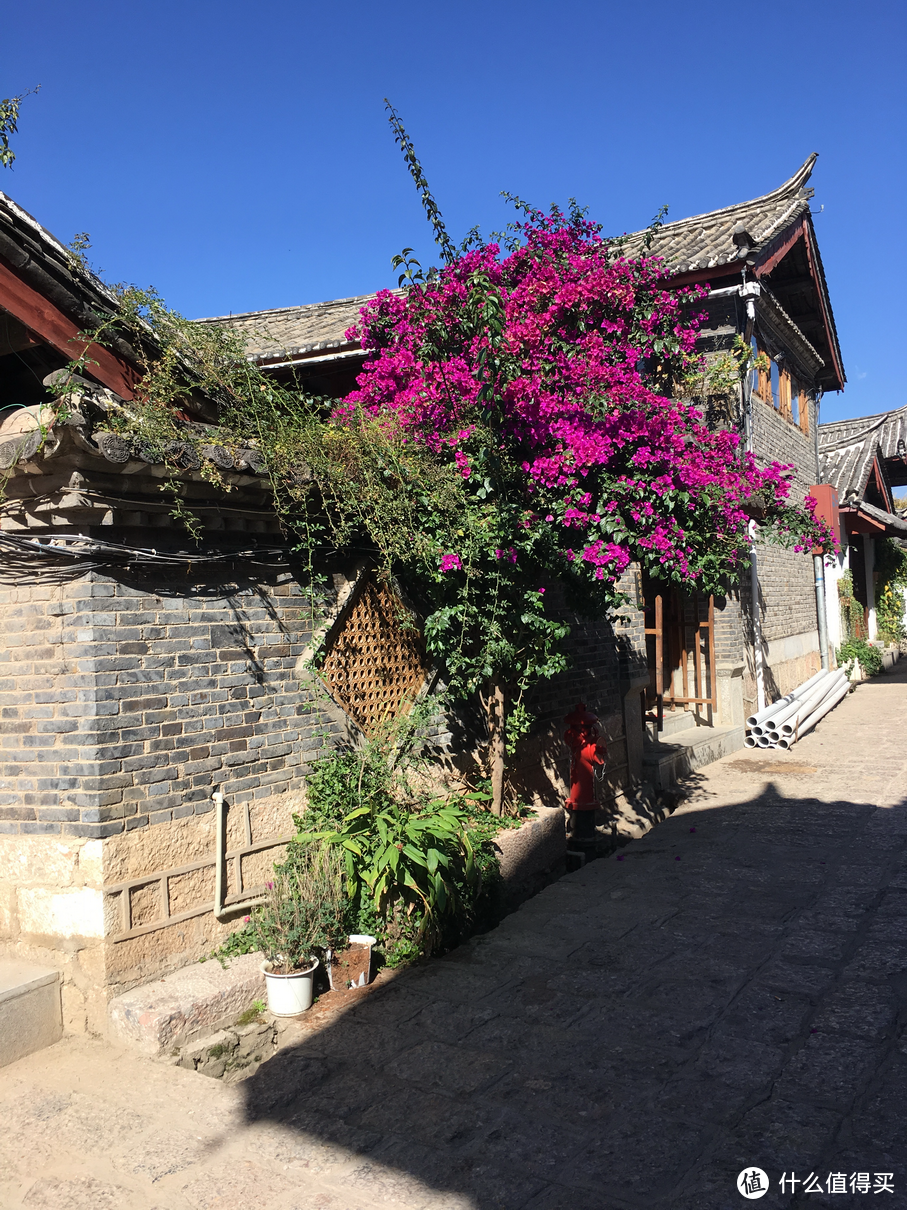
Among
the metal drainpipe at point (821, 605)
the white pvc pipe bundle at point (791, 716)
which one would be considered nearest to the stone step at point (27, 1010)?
the white pvc pipe bundle at point (791, 716)

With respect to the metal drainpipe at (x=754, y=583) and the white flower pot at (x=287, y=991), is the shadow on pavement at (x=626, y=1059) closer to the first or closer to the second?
the white flower pot at (x=287, y=991)

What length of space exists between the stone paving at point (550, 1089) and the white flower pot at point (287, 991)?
12cm

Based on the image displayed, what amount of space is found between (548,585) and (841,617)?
13.6 m

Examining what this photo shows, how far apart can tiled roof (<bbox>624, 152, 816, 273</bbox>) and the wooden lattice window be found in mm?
6772

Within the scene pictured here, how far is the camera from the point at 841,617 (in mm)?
18266

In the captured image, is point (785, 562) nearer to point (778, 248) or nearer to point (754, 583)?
point (754, 583)

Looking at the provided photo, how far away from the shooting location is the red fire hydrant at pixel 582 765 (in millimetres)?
7121

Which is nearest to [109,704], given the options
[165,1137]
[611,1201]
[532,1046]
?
[165,1137]

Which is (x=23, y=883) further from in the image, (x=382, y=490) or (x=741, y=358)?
(x=741, y=358)

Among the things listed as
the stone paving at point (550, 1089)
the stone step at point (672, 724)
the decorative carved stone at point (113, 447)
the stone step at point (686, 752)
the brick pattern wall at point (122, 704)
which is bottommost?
the stone paving at point (550, 1089)

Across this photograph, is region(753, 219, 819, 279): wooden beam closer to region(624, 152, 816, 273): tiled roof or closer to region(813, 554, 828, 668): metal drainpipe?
region(624, 152, 816, 273): tiled roof

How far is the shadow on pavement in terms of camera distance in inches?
117

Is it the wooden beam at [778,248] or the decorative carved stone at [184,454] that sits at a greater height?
the wooden beam at [778,248]

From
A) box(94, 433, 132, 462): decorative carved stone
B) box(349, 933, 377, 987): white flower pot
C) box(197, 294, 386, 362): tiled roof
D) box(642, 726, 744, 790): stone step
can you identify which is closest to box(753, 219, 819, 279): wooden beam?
box(197, 294, 386, 362): tiled roof
